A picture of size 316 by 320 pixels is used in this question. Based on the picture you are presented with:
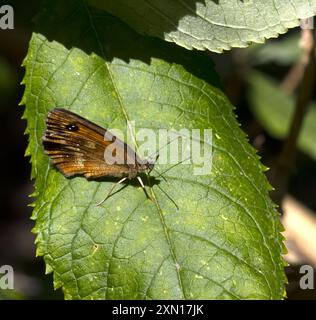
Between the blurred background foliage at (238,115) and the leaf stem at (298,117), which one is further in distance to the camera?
the blurred background foliage at (238,115)

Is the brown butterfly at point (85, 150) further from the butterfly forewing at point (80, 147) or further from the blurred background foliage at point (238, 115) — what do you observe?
the blurred background foliage at point (238, 115)

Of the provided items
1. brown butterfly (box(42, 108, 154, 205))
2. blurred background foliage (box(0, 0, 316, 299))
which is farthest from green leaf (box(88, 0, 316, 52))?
blurred background foliage (box(0, 0, 316, 299))

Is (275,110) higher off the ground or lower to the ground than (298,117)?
higher

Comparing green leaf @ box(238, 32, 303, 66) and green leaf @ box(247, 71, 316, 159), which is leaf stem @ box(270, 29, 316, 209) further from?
green leaf @ box(238, 32, 303, 66)

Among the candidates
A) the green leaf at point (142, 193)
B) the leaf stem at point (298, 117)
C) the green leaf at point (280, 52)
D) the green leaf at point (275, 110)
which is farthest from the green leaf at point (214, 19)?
the green leaf at point (280, 52)

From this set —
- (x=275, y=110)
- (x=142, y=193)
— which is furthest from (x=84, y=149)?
(x=275, y=110)

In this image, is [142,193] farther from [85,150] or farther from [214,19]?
[214,19]

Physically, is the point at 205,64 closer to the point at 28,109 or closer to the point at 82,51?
the point at 82,51
